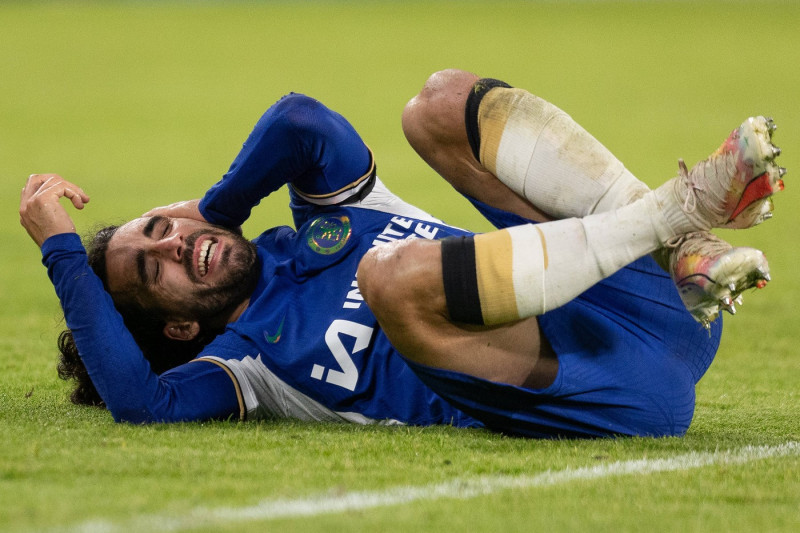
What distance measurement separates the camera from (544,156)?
286 cm

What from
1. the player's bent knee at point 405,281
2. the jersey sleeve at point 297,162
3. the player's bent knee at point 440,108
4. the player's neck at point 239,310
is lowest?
the player's neck at point 239,310

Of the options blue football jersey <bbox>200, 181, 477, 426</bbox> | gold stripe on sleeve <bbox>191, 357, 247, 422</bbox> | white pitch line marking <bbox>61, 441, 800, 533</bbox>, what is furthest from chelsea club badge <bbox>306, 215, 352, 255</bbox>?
white pitch line marking <bbox>61, 441, 800, 533</bbox>

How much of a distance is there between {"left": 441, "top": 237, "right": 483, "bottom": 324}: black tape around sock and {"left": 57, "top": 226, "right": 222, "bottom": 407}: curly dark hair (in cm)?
117

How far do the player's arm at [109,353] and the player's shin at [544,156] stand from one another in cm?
98

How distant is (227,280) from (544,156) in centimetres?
106

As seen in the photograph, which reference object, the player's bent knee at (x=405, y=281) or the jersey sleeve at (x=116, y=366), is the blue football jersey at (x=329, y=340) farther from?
the player's bent knee at (x=405, y=281)

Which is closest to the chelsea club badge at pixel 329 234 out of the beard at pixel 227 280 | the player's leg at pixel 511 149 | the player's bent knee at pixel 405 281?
the beard at pixel 227 280

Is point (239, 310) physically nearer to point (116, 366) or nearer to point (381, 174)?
point (116, 366)

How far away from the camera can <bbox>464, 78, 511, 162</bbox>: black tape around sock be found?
118 inches

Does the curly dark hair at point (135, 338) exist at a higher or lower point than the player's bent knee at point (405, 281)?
lower

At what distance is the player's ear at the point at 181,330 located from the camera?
3398mm

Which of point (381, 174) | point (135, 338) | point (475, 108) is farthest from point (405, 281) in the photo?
point (381, 174)

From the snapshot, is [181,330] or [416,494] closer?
[416,494]

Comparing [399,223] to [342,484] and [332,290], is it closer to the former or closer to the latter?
[332,290]
